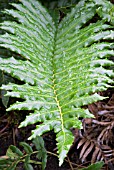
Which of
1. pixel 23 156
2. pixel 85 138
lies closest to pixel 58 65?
pixel 23 156

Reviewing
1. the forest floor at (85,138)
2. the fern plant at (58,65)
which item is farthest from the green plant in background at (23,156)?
the fern plant at (58,65)

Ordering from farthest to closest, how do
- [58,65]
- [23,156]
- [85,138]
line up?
[85,138], [23,156], [58,65]

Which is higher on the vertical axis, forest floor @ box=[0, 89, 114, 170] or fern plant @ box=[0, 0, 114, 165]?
fern plant @ box=[0, 0, 114, 165]

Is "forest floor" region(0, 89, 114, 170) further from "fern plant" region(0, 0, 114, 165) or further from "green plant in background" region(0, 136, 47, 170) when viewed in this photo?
"fern plant" region(0, 0, 114, 165)

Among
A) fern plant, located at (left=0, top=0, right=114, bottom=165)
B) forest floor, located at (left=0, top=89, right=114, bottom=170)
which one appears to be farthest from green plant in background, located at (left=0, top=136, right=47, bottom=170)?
fern plant, located at (left=0, top=0, right=114, bottom=165)

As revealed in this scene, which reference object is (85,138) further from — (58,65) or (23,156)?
(58,65)

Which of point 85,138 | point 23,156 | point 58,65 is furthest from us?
point 85,138

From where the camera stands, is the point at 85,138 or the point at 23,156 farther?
the point at 85,138

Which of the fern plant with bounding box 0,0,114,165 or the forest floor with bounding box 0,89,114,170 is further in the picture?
the forest floor with bounding box 0,89,114,170
